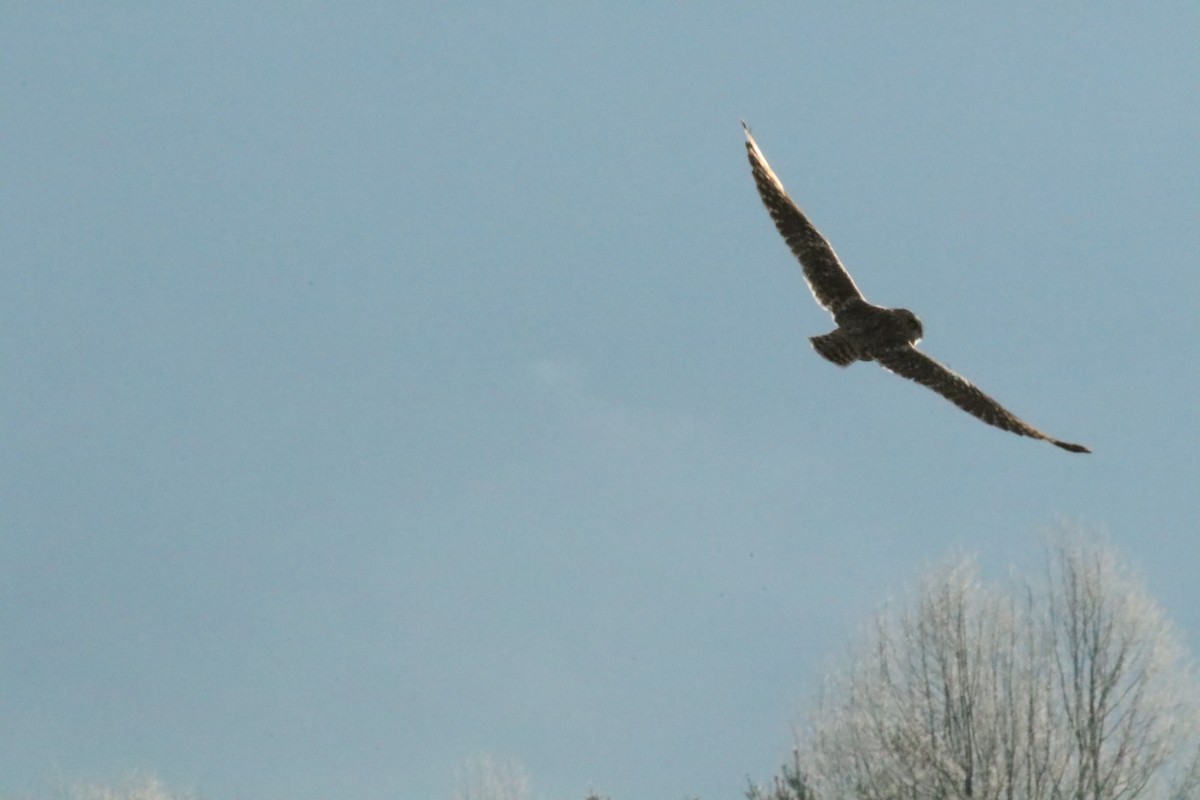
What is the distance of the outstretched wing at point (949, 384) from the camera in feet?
45.2

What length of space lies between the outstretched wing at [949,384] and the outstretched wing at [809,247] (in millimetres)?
641

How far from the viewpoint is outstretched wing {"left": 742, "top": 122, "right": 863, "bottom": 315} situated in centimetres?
1383

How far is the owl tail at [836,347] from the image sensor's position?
13531mm

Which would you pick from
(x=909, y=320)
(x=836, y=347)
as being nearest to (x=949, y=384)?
(x=909, y=320)

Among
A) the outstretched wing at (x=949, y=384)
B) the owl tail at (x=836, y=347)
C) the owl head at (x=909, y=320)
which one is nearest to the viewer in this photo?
the owl head at (x=909, y=320)

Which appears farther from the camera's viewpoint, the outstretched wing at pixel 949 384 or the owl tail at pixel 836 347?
the outstretched wing at pixel 949 384

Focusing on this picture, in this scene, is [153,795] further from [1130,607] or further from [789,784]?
[1130,607]

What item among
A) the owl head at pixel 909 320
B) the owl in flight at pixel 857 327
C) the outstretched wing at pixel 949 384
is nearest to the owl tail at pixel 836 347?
the owl in flight at pixel 857 327

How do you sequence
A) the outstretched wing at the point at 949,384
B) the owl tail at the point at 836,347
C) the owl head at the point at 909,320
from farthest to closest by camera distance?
the outstretched wing at the point at 949,384 < the owl tail at the point at 836,347 < the owl head at the point at 909,320

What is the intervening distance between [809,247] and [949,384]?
1.76 m

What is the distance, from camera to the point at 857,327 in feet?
44.9

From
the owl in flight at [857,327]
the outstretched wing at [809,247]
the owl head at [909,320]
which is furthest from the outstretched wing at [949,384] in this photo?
the outstretched wing at [809,247]

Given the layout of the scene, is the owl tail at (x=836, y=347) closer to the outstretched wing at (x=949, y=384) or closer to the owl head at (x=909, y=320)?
the outstretched wing at (x=949, y=384)

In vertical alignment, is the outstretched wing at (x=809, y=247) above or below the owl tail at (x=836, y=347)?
above
